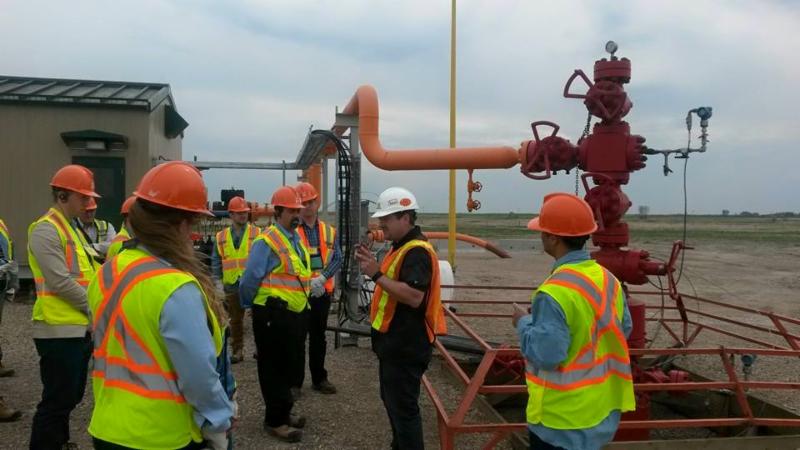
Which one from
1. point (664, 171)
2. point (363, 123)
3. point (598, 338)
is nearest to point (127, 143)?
point (363, 123)

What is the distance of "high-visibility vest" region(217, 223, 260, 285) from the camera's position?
7418mm

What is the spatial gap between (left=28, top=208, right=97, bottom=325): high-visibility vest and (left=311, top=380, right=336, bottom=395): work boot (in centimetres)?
276

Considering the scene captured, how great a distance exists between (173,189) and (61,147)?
33.1 ft

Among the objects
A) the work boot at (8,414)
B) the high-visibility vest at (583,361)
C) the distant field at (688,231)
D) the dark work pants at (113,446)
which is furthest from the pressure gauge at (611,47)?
the distant field at (688,231)

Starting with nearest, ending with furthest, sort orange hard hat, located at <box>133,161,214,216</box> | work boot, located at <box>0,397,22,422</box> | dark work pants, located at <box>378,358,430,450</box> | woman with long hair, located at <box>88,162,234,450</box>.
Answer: woman with long hair, located at <box>88,162,234,450</box> < orange hard hat, located at <box>133,161,214,216</box> < dark work pants, located at <box>378,358,430,450</box> < work boot, located at <box>0,397,22,422</box>

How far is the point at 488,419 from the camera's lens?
5.12 m

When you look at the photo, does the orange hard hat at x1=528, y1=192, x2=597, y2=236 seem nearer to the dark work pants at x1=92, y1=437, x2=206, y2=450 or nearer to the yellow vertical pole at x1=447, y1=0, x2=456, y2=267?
the dark work pants at x1=92, y1=437, x2=206, y2=450

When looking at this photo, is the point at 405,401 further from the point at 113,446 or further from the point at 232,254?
the point at 232,254

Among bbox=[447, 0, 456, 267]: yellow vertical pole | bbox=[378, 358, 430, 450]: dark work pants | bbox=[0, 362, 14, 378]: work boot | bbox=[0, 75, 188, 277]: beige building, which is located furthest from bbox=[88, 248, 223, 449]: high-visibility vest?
bbox=[447, 0, 456, 267]: yellow vertical pole

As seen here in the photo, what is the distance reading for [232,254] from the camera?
749 cm

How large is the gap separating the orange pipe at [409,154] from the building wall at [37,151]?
4.86 metres

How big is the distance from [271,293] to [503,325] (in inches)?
248

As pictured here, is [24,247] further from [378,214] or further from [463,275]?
[463,275]

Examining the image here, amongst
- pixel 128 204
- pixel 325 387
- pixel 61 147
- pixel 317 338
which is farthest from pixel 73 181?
pixel 61 147
